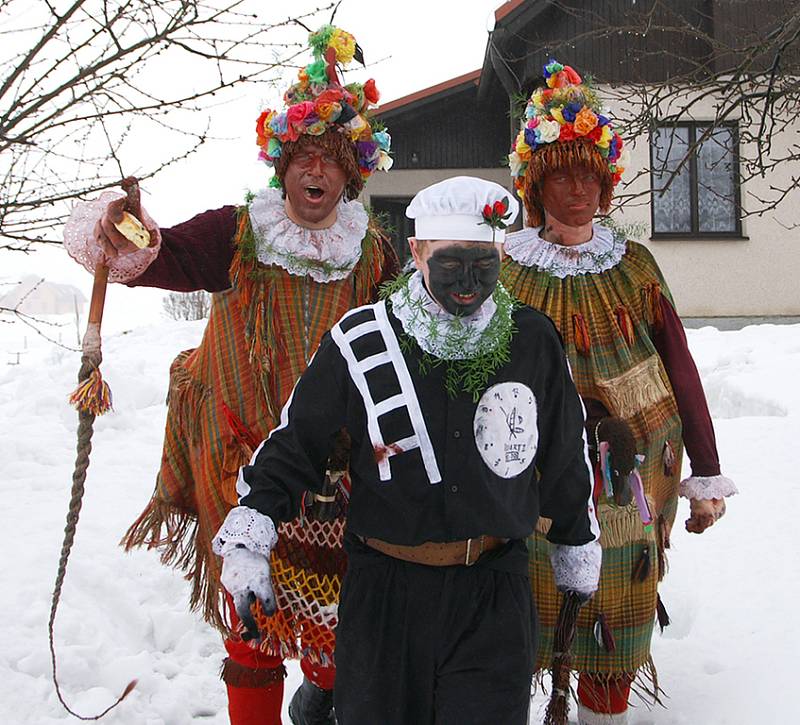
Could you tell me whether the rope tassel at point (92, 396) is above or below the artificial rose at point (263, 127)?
below

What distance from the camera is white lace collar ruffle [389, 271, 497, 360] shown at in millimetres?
2182

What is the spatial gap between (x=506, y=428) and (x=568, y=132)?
130 centimetres

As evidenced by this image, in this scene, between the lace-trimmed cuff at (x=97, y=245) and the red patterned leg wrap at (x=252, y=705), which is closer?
the lace-trimmed cuff at (x=97, y=245)

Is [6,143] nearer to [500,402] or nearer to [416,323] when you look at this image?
[416,323]

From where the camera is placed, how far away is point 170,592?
4699mm

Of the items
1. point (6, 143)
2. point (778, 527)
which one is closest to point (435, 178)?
point (778, 527)

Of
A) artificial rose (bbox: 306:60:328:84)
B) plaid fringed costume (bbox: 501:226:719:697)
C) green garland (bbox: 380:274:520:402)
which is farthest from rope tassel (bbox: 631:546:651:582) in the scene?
artificial rose (bbox: 306:60:328:84)

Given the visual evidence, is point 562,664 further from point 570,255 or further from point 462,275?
point 570,255

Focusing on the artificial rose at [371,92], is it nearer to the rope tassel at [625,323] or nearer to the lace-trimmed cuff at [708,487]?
the rope tassel at [625,323]

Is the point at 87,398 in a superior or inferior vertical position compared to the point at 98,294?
inferior

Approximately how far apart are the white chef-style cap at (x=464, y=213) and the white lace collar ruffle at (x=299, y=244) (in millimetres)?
694

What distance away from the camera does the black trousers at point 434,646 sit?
2090 mm

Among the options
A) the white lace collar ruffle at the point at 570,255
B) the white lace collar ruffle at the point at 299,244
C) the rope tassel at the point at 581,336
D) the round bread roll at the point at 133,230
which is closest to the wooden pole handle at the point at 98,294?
the round bread roll at the point at 133,230

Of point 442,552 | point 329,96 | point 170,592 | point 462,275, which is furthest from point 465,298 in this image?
point 170,592
